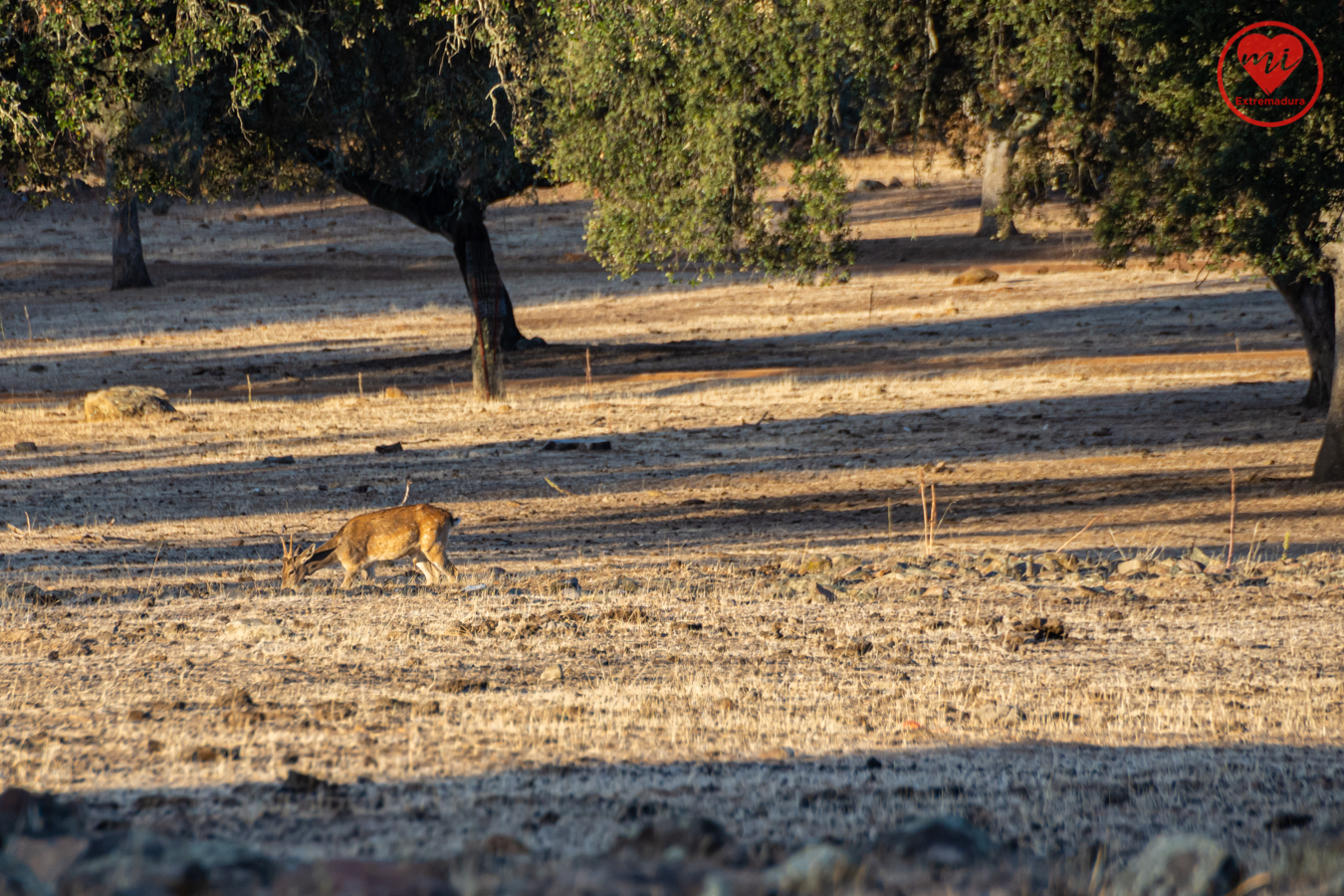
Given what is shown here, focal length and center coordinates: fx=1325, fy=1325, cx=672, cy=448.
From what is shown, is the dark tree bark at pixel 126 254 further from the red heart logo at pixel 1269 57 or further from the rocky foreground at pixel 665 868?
the rocky foreground at pixel 665 868

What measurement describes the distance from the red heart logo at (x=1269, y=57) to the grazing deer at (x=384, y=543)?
Answer: 25.0ft

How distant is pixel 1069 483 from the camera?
53.2 feet

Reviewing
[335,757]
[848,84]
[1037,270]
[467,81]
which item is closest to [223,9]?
[467,81]

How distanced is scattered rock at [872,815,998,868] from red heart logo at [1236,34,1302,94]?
29.8 feet

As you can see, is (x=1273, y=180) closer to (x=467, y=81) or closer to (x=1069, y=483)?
(x=1069, y=483)

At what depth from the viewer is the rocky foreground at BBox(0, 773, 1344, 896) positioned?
345 cm

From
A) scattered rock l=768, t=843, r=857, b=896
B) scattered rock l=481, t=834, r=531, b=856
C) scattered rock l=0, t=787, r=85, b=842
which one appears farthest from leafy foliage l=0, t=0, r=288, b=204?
scattered rock l=768, t=843, r=857, b=896

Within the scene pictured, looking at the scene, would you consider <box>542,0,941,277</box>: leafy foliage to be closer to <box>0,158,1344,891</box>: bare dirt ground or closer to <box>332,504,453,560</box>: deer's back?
<box>0,158,1344,891</box>: bare dirt ground

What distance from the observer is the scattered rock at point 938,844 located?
3898 mm

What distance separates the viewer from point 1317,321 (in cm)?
1825

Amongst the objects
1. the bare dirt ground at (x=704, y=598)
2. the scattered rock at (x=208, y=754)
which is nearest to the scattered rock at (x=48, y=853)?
the bare dirt ground at (x=704, y=598)

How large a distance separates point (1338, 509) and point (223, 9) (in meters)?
13.1

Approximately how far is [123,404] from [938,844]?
2018 cm

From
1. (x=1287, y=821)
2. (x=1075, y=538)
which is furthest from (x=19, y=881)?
(x=1075, y=538)
